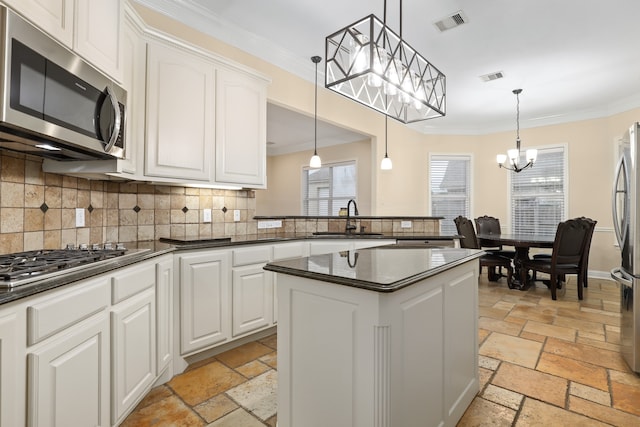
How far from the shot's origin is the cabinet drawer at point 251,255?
254 centimetres

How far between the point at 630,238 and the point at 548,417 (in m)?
1.38

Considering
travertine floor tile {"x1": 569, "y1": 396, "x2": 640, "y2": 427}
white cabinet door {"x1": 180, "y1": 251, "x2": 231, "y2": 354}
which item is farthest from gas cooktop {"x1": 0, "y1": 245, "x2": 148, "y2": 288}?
travertine floor tile {"x1": 569, "y1": 396, "x2": 640, "y2": 427}

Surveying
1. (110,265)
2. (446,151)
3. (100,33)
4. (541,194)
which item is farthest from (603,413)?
(446,151)

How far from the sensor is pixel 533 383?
2.13 m

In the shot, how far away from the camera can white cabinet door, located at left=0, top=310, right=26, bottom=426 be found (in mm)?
955

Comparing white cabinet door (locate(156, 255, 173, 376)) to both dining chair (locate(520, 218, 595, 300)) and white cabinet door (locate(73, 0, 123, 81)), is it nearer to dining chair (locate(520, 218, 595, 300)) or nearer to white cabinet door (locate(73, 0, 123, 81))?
Result: white cabinet door (locate(73, 0, 123, 81))

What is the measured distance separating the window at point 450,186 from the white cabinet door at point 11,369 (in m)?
6.26

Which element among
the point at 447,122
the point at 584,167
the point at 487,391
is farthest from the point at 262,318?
the point at 584,167

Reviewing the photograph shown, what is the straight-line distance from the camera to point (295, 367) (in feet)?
4.70

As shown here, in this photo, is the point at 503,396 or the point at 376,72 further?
the point at 503,396

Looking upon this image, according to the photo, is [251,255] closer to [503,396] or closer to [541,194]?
[503,396]

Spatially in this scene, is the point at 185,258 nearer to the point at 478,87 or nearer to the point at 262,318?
the point at 262,318

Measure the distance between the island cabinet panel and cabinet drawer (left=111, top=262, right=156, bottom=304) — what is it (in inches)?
31.2

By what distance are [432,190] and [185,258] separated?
529 cm
